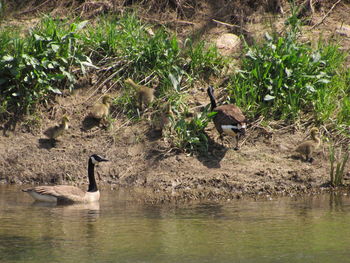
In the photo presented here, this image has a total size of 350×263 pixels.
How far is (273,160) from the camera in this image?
1246cm

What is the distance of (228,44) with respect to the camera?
14.9m

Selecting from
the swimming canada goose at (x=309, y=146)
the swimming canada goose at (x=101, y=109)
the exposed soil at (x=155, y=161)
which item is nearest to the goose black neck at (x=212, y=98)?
the exposed soil at (x=155, y=161)

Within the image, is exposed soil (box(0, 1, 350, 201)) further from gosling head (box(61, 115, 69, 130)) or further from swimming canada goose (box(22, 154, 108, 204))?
swimming canada goose (box(22, 154, 108, 204))

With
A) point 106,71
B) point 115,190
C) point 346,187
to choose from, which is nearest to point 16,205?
point 115,190

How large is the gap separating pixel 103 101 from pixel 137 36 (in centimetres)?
163

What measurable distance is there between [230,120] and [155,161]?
146 centimetres

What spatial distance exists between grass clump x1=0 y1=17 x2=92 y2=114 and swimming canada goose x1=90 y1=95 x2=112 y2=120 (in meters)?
0.82

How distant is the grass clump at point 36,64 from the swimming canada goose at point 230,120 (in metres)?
2.91

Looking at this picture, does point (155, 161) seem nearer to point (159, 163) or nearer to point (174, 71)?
point (159, 163)

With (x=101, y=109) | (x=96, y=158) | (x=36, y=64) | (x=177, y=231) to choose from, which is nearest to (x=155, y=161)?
(x=96, y=158)

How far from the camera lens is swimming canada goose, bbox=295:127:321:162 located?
40.1 ft

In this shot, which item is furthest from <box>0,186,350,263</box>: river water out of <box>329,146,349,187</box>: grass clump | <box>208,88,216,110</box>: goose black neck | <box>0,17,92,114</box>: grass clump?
<box>0,17,92,114</box>: grass clump

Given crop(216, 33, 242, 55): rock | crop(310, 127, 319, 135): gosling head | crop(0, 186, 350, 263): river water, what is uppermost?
crop(216, 33, 242, 55): rock

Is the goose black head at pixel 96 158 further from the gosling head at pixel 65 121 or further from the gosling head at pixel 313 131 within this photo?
the gosling head at pixel 313 131
